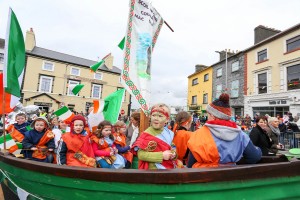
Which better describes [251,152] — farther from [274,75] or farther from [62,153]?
[274,75]

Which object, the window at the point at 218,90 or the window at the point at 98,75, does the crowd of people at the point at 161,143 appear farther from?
the window at the point at 98,75

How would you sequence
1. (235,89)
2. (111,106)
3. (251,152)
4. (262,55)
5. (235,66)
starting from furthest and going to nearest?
1. (235,66)
2. (235,89)
3. (262,55)
4. (111,106)
5. (251,152)

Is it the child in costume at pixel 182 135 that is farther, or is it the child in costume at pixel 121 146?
the child in costume at pixel 121 146

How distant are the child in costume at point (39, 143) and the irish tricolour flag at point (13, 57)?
85 cm

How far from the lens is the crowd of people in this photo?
67.0 inches

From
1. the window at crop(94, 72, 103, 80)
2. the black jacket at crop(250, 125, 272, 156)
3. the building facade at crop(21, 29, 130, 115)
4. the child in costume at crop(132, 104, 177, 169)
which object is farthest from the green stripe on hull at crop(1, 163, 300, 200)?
the window at crop(94, 72, 103, 80)

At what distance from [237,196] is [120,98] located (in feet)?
9.87

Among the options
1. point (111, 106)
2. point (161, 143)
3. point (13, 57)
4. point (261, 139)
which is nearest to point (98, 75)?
point (111, 106)

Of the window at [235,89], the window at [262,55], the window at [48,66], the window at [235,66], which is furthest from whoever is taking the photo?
the window at [48,66]

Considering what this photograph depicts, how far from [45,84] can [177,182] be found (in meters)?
26.9

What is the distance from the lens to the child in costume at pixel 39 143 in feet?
10.8

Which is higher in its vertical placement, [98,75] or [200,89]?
[98,75]

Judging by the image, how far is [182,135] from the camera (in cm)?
261

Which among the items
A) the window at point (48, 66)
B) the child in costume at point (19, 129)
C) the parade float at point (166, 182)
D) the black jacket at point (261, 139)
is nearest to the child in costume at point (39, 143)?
the child in costume at point (19, 129)
